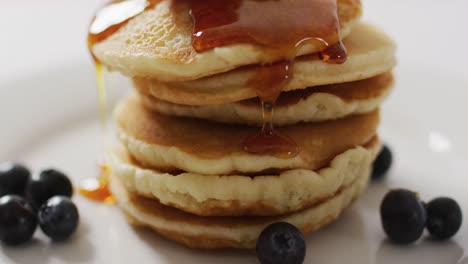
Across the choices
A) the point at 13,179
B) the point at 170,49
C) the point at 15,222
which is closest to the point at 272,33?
the point at 170,49

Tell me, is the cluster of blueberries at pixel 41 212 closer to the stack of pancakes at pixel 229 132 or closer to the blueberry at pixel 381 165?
the stack of pancakes at pixel 229 132

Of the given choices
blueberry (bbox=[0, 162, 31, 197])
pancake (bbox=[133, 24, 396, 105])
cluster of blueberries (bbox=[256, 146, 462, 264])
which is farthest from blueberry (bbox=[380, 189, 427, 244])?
blueberry (bbox=[0, 162, 31, 197])

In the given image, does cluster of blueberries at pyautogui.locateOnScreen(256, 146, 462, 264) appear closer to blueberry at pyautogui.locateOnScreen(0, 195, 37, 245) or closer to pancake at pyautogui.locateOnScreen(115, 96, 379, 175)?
pancake at pyautogui.locateOnScreen(115, 96, 379, 175)

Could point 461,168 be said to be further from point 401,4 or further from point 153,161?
point 401,4

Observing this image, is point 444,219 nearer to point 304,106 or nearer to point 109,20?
point 304,106

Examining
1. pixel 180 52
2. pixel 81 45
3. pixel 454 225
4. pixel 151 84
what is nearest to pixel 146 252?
pixel 151 84

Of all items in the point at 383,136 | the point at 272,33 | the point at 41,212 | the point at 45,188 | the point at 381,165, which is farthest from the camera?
the point at 383,136
